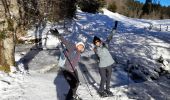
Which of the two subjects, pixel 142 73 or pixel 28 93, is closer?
pixel 28 93

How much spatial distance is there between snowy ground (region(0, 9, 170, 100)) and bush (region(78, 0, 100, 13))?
7136mm

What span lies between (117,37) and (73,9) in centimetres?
521

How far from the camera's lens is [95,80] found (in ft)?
49.9

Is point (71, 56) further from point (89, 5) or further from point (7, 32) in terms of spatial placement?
point (89, 5)

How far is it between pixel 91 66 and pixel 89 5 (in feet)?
63.3

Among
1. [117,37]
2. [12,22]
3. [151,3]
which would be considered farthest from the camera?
[151,3]

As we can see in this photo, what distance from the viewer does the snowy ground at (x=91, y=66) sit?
1242 centimetres

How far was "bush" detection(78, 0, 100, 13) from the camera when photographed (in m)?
34.9

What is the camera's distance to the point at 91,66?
16953 millimetres

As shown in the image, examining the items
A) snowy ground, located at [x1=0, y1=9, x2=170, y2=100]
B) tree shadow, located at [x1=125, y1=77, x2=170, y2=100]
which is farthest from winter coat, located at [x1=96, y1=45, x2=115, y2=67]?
tree shadow, located at [x1=125, y1=77, x2=170, y2=100]

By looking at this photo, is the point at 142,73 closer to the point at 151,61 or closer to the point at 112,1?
the point at 151,61

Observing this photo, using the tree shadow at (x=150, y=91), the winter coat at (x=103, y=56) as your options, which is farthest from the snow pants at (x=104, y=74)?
the tree shadow at (x=150, y=91)

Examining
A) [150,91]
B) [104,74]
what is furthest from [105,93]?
[150,91]

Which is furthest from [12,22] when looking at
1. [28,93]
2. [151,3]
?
[151,3]
